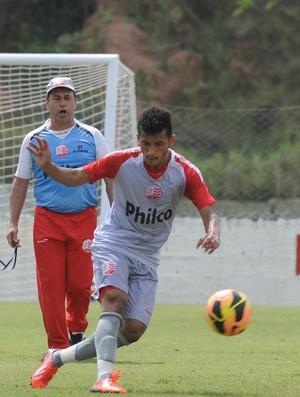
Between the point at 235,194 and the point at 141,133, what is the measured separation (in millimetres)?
9742

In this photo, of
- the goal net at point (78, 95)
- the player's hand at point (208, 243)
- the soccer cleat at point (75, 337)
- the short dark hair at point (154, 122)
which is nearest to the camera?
the player's hand at point (208, 243)

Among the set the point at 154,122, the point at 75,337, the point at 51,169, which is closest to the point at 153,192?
the point at 154,122

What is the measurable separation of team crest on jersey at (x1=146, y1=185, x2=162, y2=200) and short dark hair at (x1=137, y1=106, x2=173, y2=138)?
372 millimetres

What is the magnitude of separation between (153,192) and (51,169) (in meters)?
0.69

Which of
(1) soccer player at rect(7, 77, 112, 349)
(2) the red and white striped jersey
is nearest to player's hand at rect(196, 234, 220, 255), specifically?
(2) the red and white striped jersey

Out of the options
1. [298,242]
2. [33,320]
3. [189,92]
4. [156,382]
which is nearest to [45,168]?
[156,382]

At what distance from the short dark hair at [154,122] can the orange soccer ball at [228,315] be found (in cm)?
112

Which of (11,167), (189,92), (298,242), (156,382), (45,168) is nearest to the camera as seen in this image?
(45,168)

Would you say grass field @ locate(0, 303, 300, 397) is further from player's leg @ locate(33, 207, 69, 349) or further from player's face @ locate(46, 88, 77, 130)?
player's face @ locate(46, 88, 77, 130)

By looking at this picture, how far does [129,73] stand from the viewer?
13695 millimetres

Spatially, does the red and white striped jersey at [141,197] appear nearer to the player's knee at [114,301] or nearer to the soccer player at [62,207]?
the player's knee at [114,301]

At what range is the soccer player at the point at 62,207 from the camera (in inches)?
344

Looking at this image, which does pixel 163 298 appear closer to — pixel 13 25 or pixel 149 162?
pixel 149 162

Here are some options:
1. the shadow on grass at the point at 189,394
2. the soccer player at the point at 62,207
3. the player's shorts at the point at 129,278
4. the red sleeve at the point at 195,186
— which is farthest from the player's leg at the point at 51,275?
the red sleeve at the point at 195,186
